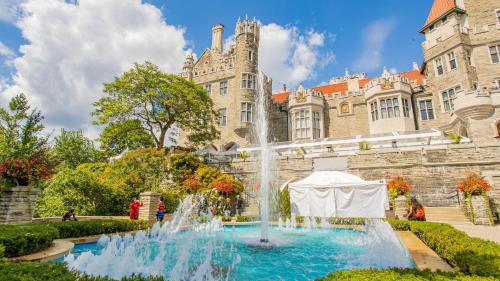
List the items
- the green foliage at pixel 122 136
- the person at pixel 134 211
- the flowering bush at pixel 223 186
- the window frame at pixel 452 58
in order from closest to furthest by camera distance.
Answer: the person at pixel 134 211, the flowering bush at pixel 223 186, the window frame at pixel 452 58, the green foliage at pixel 122 136

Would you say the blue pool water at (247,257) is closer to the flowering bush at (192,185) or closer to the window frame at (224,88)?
the flowering bush at (192,185)

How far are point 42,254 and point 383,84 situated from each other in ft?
101

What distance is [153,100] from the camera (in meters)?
26.2

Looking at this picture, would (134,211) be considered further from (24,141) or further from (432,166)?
(432,166)

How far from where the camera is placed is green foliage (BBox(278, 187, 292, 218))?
18.3 metres

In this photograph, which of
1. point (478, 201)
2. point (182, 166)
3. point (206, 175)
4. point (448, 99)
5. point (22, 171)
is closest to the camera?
point (22, 171)

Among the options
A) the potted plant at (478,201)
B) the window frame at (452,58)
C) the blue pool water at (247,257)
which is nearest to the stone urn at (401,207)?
the potted plant at (478,201)

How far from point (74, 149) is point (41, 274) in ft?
134

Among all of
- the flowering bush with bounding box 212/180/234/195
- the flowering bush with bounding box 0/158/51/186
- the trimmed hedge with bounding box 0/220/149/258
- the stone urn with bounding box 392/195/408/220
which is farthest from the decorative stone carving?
the stone urn with bounding box 392/195/408/220

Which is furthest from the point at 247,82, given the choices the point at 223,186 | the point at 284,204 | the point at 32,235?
the point at 32,235

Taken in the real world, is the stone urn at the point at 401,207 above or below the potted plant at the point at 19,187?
below

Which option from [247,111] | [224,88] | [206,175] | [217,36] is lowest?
[206,175]

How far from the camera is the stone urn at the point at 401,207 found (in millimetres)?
15285

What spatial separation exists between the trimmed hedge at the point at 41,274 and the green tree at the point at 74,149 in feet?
119
